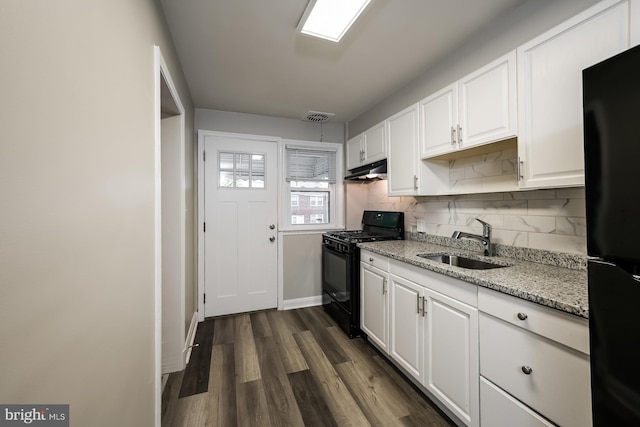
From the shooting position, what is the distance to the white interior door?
2.93 m

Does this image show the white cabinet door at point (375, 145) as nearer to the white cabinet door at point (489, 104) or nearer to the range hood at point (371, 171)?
the range hood at point (371, 171)

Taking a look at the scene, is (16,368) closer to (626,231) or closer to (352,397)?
(626,231)

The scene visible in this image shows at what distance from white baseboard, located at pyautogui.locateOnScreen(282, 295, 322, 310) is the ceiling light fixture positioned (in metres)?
2.80

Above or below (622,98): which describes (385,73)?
above

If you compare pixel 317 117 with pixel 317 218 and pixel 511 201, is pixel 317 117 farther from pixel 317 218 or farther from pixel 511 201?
pixel 511 201

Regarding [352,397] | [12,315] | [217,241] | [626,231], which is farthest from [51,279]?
[217,241]

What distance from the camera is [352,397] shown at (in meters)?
1.70

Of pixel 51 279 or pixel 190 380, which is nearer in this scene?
pixel 51 279

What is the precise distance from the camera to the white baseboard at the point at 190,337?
83.3 inches

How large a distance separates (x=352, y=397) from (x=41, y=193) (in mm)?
1912

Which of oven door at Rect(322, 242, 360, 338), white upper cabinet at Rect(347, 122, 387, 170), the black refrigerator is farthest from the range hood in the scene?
the black refrigerator

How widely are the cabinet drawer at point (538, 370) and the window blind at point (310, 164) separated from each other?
252 centimetres

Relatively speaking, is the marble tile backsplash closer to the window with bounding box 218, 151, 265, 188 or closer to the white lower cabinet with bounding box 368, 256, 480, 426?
the white lower cabinet with bounding box 368, 256, 480, 426

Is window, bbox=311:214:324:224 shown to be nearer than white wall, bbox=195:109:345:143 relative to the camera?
No
